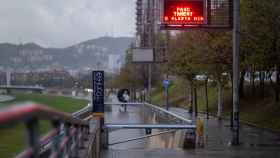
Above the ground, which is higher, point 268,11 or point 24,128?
point 268,11

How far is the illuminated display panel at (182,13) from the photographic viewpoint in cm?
2661

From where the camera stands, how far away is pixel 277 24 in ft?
101

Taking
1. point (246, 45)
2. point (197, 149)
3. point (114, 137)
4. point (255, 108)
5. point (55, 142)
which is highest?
point (246, 45)

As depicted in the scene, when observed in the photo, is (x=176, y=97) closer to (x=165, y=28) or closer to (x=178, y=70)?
(x=178, y=70)

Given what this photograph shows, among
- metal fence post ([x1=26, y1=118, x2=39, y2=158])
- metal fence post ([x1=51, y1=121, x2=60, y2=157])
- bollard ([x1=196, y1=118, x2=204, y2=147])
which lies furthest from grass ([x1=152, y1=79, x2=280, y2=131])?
metal fence post ([x1=26, y1=118, x2=39, y2=158])

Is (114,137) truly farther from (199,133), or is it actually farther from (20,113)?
(20,113)

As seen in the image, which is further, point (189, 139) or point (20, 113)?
point (189, 139)

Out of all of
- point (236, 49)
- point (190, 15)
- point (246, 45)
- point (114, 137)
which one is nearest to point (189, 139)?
point (236, 49)

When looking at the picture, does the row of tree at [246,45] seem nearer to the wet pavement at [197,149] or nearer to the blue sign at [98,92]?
the wet pavement at [197,149]

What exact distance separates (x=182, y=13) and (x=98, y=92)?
5136 mm

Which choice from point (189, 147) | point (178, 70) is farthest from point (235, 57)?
point (178, 70)

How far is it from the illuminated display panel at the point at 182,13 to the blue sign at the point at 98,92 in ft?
13.0

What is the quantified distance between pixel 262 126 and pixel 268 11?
1202 centimetres

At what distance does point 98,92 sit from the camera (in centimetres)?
2445
